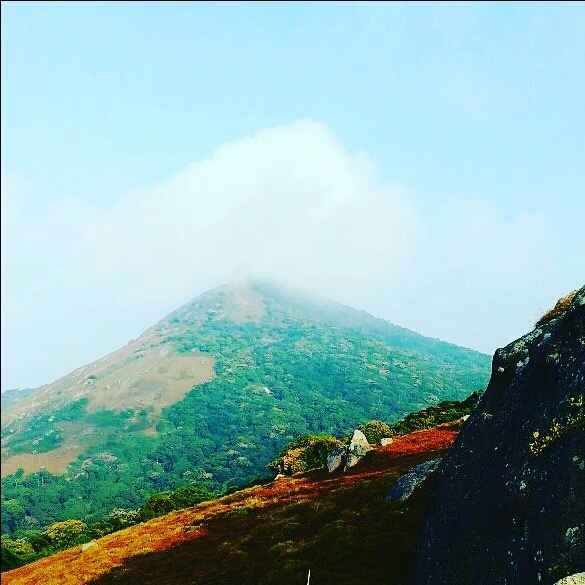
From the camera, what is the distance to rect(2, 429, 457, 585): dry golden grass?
125 ft

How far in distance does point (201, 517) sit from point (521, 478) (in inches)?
1494

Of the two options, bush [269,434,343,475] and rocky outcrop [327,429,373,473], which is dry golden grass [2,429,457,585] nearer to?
rocky outcrop [327,429,373,473]

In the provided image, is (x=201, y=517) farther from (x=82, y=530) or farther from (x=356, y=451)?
(x=82, y=530)

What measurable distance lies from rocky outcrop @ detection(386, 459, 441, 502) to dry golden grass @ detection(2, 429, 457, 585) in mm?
7166

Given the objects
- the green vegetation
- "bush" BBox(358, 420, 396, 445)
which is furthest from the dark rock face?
"bush" BBox(358, 420, 396, 445)

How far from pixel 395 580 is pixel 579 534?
9.82m

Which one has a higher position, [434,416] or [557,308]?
[557,308]

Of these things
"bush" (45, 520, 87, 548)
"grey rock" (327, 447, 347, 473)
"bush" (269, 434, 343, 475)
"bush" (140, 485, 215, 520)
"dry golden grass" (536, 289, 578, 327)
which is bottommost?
"bush" (45, 520, 87, 548)

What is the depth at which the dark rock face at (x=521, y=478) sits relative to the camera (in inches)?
463

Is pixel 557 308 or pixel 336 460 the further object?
pixel 336 460

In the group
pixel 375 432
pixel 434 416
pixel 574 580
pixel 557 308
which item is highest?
pixel 557 308

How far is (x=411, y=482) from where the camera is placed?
1074 inches

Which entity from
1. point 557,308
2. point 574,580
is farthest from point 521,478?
point 557,308

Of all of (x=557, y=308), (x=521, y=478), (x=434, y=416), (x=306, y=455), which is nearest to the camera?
(x=521, y=478)
